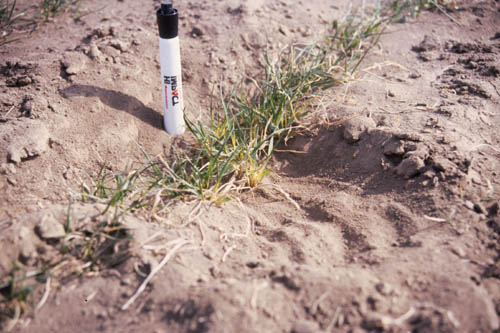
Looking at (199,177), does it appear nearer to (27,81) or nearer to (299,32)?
(27,81)

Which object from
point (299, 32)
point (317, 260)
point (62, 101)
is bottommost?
point (317, 260)

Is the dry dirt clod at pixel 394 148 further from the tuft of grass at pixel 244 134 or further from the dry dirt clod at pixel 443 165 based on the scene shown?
the tuft of grass at pixel 244 134

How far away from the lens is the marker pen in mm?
2307

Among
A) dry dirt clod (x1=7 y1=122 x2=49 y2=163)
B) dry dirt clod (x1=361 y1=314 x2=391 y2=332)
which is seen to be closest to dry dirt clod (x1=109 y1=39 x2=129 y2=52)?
dry dirt clod (x1=7 y1=122 x2=49 y2=163)

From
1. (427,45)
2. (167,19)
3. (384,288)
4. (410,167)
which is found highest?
(167,19)

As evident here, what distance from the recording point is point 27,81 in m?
2.63

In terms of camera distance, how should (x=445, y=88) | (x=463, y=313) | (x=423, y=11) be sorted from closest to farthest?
1. (x=463, y=313)
2. (x=445, y=88)
3. (x=423, y=11)

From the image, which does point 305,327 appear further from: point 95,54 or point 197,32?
point 197,32

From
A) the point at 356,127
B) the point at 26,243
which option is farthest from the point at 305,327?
the point at 356,127

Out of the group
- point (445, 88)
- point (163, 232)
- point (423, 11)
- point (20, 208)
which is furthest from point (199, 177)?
point (423, 11)

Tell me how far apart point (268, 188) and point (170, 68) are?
93cm

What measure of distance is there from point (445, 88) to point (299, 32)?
1240mm

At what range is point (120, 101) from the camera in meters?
2.70

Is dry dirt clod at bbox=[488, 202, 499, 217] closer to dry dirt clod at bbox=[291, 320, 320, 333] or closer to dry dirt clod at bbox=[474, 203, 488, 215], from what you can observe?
dry dirt clod at bbox=[474, 203, 488, 215]
